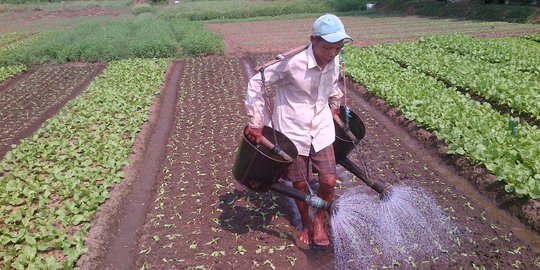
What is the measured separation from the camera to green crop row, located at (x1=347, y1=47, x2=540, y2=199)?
17.0 feet

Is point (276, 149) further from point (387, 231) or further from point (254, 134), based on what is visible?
point (387, 231)

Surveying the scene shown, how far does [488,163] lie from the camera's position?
18.2 ft

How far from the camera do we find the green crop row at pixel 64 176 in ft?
14.5

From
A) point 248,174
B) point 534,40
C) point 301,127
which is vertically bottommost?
point 534,40

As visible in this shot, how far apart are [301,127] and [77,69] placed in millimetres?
14581

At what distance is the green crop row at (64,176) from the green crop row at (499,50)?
8.73m

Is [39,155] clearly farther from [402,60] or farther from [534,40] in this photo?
[534,40]

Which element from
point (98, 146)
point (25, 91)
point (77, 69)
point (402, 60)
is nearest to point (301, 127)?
point (98, 146)

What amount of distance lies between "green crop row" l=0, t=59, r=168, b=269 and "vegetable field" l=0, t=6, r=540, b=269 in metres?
0.02

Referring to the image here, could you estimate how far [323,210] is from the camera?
401 cm

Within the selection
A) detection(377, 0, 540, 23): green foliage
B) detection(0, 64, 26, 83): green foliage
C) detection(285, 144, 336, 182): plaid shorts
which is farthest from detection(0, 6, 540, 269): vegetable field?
detection(377, 0, 540, 23): green foliage

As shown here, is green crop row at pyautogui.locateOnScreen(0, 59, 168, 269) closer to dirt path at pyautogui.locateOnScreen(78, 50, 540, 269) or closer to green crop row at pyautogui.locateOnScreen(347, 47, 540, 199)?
dirt path at pyautogui.locateOnScreen(78, 50, 540, 269)

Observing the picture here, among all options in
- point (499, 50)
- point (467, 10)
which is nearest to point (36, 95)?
point (499, 50)

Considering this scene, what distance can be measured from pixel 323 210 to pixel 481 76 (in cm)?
748
